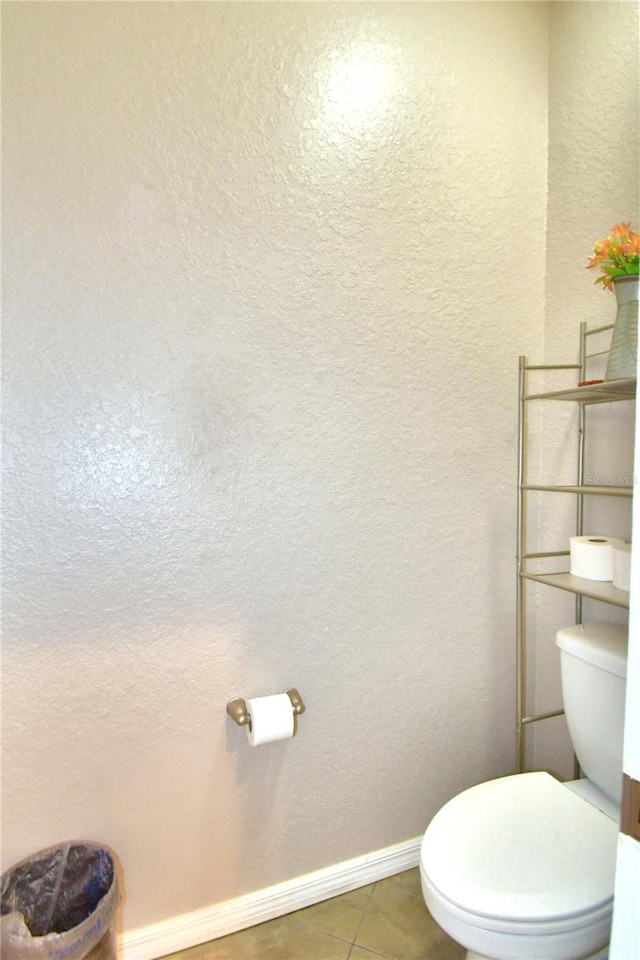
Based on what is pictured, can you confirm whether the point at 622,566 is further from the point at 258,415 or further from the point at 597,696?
the point at 258,415

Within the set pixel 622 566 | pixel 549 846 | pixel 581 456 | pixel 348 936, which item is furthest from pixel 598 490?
pixel 348 936

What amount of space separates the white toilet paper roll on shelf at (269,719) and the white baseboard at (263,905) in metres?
0.49

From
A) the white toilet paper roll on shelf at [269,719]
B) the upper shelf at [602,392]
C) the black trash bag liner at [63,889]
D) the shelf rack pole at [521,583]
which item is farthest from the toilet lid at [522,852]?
the upper shelf at [602,392]

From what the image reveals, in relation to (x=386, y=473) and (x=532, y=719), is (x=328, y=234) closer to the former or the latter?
(x=386, y=473)

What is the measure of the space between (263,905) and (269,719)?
586mm

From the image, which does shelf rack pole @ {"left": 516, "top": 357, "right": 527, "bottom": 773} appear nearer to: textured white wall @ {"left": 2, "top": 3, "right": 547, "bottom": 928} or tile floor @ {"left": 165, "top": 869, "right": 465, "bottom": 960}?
textured white wall @ {"left": 2, "top": 3, "right": 547, "bottom": 928}

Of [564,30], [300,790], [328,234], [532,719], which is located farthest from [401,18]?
[300,790]

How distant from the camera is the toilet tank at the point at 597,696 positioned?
46.7 inches

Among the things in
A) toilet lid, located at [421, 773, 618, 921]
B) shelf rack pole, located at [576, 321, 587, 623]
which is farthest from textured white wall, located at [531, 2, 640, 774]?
toilet lid, located at [421, 773, 618, 921]

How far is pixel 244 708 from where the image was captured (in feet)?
4.15

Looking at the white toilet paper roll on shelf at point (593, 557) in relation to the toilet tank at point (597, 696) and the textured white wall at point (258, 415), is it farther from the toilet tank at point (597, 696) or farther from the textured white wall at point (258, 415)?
the textured white wall at point (258, 415)

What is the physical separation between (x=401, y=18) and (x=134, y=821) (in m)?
2.31

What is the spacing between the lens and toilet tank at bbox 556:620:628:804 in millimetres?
1186

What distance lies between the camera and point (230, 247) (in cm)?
126
